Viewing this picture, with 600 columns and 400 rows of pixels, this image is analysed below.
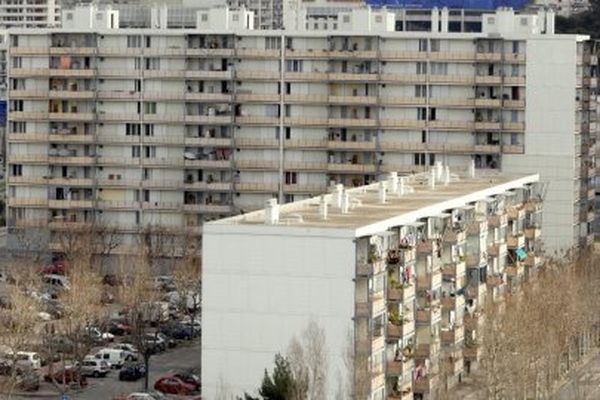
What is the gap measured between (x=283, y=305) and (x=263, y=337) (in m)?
0.54

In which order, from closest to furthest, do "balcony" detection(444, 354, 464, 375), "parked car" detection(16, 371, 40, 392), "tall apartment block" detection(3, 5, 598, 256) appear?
"balcony" detection(444, 354, 464, 375) < "parked car" detection(16, 371, 40, 392) < "tall apartment block" detection(3, 5, 598, 256)

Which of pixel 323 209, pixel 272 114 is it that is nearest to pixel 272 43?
pixel 272 114

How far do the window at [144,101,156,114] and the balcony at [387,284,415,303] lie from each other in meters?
18.4

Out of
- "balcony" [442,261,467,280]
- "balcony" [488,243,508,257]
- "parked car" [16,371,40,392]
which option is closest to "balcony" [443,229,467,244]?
"balcony" [442,261,467,280]

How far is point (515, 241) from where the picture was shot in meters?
41.2

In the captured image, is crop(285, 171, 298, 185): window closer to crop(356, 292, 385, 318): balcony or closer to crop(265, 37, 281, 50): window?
crop(265, 37, 281, 50): window

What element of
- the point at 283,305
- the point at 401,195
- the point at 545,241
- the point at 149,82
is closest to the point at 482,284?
the point at 401,195

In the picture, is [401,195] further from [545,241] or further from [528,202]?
[545,241]

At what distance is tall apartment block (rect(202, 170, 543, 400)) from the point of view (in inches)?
1218

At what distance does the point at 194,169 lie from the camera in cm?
5138

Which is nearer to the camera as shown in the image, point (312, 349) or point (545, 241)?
point (312, 349)

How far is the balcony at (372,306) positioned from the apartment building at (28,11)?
334 ft

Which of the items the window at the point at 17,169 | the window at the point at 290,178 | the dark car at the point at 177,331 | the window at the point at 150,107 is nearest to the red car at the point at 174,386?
the dark car at the point at 177,331

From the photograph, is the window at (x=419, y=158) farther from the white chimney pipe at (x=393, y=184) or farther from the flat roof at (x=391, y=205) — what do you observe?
the white chimney pipe at (x=393, y=184)
